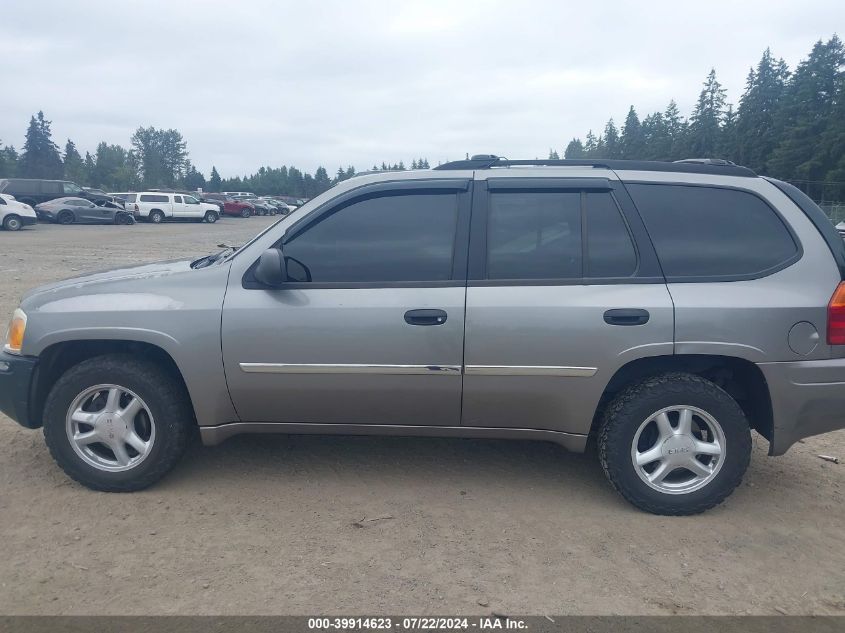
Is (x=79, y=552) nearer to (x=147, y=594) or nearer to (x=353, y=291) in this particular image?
(x=147, y=594)

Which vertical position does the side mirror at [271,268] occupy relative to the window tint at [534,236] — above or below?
below

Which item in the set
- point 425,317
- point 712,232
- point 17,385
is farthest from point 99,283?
point 712,232

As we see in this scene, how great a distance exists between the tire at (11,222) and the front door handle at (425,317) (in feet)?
98.7

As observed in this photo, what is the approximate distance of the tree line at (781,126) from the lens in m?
53.3

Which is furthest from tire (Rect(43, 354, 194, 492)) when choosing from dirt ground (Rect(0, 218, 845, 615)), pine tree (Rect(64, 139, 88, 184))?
pine tree (Rect(64, 139, 88, 184))

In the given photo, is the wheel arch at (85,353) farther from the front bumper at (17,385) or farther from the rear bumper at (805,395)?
the rear bumper at (805,395)

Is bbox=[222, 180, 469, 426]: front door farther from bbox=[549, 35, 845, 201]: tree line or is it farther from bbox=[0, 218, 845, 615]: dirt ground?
bbox=[549, 35, 845, 201]: tree line

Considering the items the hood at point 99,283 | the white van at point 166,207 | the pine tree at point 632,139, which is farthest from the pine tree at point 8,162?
the hood at point 99,283

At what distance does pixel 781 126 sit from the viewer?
61.8 metres

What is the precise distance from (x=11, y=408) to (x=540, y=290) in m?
3.09

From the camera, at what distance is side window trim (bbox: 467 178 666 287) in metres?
3.78

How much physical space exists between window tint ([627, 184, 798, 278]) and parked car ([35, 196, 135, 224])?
121 feet

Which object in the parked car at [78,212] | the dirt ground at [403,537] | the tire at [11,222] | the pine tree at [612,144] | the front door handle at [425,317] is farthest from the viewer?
the pine tree at [612,144]

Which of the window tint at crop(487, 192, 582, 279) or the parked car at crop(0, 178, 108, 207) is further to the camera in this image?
the parked car at crop(0, 178, 108, 207)
